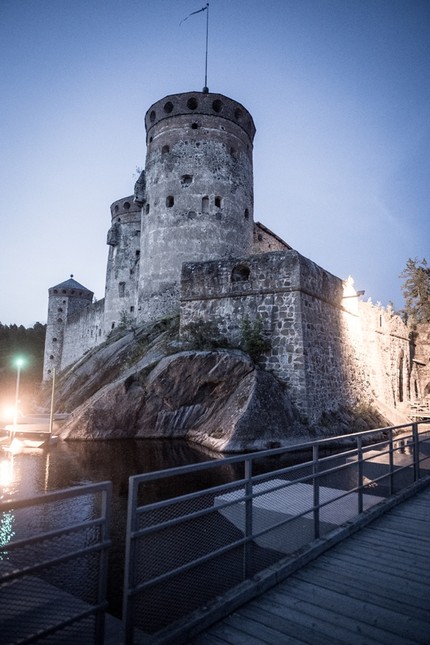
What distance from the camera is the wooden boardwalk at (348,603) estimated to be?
2.51 meters

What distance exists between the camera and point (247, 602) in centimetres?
289

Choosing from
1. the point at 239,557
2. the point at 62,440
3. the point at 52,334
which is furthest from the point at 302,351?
the point at 52,334

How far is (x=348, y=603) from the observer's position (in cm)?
288

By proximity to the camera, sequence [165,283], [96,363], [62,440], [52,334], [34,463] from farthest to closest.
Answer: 1. [52,334]
2. [165,283]
3. [96,363]
4. [62,440]
5. [34,463]

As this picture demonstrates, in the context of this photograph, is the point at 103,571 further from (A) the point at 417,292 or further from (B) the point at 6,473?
(A) the point at 417,292

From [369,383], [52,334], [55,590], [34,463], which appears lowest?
[34,463]

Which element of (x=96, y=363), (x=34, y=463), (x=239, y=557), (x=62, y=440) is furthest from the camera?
(x=96, y=363)

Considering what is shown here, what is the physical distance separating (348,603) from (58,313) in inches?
1855

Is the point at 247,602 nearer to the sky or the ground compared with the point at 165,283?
nearer to the ground

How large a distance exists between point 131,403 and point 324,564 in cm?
1102

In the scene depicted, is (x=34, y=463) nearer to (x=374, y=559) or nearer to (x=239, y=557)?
(x=239, y=557)

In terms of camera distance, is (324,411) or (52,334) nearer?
(324,411)

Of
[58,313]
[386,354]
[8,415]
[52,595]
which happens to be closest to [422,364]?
[386,354]

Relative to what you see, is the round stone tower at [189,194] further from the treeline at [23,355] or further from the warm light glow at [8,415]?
the treeline at [23,355]
